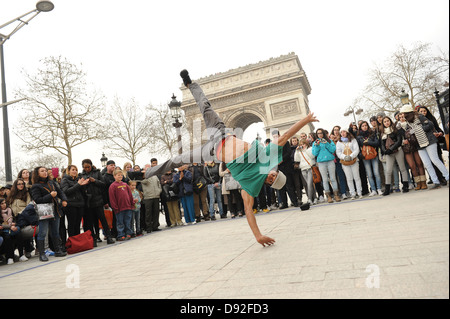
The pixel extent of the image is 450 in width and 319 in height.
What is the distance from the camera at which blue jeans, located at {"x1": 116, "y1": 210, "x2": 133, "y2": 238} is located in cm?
792

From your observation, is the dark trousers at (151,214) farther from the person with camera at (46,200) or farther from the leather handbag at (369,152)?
the leather handbag at (369,152)

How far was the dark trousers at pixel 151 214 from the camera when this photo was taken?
916 centimetres

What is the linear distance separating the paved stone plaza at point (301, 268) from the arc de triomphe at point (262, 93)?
28.8m

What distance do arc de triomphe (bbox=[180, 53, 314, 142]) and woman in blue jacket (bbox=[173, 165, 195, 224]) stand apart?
76.4ft

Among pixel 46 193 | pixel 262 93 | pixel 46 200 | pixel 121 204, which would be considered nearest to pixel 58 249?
pixel 46 200

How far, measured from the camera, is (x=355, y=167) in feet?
26.0

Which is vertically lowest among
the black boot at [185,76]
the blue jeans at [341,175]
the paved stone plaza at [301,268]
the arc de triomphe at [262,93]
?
the paved stone plaza at [301,268]

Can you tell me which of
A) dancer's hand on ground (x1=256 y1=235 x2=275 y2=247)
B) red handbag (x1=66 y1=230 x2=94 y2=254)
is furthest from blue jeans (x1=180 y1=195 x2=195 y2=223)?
dancer's hand on ground (x1=256 y1=235 x2=275 y2=247)

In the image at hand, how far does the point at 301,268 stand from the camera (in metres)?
2.48

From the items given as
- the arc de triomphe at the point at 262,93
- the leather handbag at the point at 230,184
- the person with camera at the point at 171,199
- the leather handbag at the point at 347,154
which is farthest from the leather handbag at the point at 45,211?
the arc de triomphe at the point at 262,93

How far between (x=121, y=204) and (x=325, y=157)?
5.36 metres

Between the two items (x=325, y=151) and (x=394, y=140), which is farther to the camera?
(x=325, y=151)

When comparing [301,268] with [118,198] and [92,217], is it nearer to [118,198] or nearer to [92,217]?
[118,198]
